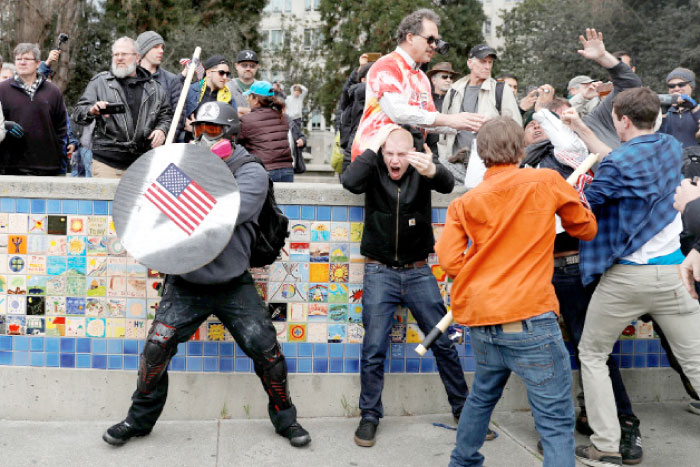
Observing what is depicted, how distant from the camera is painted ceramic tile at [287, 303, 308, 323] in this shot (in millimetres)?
5289

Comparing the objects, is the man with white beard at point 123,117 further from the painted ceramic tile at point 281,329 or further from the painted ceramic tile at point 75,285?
the painted ceramic tile at point 281,329

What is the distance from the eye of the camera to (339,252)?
5281mm

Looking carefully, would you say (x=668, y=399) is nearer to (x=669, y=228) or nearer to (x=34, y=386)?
(x=669, y=228)

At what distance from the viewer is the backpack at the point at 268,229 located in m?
4.72

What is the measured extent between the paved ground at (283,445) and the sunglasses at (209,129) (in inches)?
75.0

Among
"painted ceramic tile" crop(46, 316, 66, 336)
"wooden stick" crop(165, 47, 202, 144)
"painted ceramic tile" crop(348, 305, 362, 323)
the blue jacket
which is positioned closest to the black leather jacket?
"wooden stick" crop(165, 47, 202, 144)

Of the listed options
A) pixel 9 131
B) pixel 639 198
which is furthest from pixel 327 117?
pixel 639 198

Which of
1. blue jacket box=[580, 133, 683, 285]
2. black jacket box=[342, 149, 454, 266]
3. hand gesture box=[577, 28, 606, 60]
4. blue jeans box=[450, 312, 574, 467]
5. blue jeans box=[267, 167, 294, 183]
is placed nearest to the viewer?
blue jeans box=[450, 312, 574, 467]

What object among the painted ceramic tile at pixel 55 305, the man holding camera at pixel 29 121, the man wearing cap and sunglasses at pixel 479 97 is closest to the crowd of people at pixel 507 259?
the painted ceramic tile at pixel 55 305

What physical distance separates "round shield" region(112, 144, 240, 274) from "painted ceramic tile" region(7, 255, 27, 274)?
1.22 meters

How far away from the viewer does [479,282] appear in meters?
3.80

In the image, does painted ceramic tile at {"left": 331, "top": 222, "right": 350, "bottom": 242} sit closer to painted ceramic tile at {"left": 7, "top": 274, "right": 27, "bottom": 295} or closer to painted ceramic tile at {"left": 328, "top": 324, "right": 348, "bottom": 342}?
painted ceramic tile at {"left": 328, "top": 324, "right": 348, "bottom": 342}

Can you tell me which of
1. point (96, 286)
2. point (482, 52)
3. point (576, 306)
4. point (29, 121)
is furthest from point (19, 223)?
point (482, 52)

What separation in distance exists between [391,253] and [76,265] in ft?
6.89
